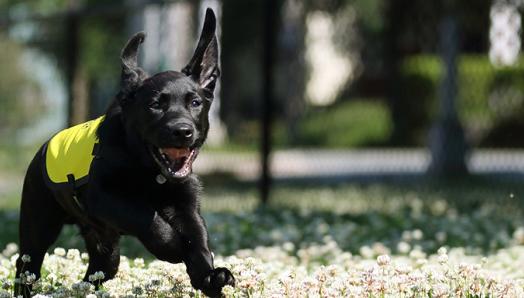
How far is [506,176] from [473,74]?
3.51 m

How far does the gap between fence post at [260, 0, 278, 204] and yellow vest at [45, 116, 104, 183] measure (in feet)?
18.2

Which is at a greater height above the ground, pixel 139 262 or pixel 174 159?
pixel 174 159

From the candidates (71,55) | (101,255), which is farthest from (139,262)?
(71,55)

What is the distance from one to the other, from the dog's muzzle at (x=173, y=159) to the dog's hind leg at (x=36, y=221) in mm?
811

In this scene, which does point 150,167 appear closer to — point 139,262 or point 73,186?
point 73,186

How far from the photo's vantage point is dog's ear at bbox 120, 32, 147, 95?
15.5 feet

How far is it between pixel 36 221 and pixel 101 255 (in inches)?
12.9

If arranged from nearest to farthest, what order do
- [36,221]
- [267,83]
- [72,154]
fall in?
1. [72,154]
2. [36,221]
3. [267,83]

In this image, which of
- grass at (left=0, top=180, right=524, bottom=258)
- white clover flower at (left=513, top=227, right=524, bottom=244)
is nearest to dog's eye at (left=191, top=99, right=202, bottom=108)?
grass at (left=0, top=180, right=524, bottom=258)

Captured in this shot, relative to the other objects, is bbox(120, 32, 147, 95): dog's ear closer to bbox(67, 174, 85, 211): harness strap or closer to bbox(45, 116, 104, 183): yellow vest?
bbox(45, 116, 104, 183): yellow vest

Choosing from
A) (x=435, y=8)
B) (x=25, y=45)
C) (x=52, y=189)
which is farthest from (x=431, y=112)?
(x=52, y=189)

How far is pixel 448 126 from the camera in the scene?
14.0m

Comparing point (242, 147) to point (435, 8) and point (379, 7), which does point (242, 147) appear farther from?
point (379, 7)

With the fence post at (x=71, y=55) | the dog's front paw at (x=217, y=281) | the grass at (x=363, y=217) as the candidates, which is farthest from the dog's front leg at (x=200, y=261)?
the fence post at (x=71, y=55)
